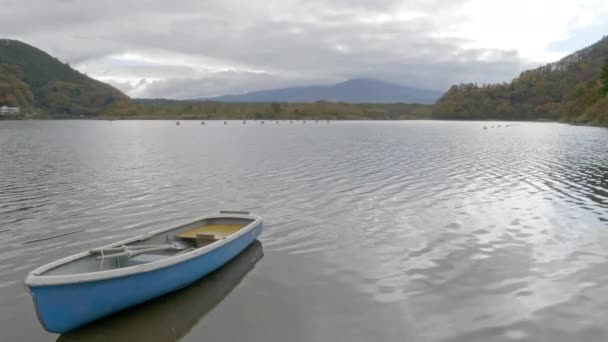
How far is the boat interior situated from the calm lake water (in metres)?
1.52

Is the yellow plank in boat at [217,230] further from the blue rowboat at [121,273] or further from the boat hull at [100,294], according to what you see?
the boat hull at [100,294]

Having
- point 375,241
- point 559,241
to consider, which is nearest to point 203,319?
point 375,241

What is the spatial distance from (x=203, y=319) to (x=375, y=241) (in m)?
8.80

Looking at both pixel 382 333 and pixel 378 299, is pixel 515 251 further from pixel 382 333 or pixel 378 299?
pixel 382 333

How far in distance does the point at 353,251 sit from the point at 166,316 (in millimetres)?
7826

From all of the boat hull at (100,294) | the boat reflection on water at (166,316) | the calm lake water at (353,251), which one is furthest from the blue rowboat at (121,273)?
the calm lake water at (353,251)

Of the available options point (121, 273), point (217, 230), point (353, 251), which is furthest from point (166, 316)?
point (353, 251)

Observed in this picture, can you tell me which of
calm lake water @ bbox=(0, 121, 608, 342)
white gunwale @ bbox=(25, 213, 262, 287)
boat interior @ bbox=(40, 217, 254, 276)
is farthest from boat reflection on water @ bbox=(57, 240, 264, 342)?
boat interior @ bbox=(40, 217, 254, 276)

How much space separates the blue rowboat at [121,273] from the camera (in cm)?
1038

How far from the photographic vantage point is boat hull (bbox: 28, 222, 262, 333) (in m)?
10.3

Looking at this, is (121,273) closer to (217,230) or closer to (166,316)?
(166,316)

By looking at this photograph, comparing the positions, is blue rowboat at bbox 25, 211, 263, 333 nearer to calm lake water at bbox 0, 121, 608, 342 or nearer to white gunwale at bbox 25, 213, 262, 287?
white gunwale at bbox 25, 213, 262, 287

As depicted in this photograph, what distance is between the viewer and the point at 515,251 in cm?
1695

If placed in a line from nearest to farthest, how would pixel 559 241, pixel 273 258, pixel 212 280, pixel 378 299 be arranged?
pixel 378 299
pixel 212 280
pixel 273 258
pixel 559 241
